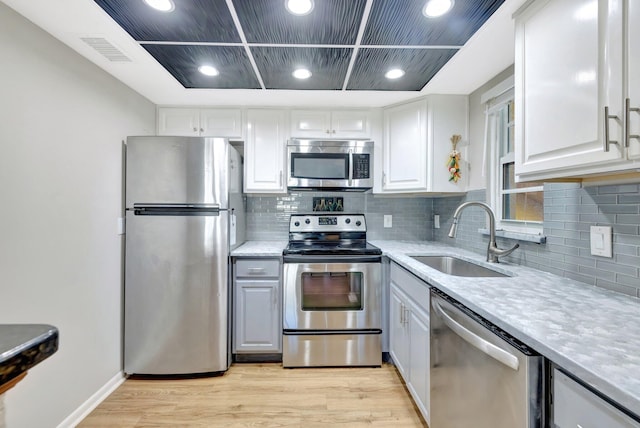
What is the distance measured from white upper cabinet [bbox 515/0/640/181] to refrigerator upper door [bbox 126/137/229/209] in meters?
1.97

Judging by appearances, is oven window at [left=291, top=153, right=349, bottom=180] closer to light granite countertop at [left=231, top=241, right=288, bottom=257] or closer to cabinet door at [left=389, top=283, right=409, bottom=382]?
light granite countertop at [left=231, top=241, right=288, bottom=257]

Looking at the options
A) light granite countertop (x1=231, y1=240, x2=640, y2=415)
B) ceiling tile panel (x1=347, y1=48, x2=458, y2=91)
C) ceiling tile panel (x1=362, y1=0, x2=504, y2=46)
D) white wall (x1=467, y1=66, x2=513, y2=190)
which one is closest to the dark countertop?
light granite countertop (x1=231, y1=240, x2=640, y2=415)

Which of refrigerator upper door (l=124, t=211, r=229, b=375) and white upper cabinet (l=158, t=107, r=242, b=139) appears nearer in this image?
refrigerator upper door (l=124, t=211, r=229, b=375)

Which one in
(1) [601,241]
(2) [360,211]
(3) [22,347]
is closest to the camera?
(3) [22,347]

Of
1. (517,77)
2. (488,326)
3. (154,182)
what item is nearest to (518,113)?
(517,77)

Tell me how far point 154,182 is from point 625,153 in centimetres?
248

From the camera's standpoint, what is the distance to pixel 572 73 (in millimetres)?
1037

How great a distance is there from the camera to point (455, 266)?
7.01 feet

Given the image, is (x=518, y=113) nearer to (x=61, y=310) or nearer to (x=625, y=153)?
(x=625, y=153)

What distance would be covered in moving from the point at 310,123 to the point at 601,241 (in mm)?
2139

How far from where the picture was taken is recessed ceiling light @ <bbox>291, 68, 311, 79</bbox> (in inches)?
77.5

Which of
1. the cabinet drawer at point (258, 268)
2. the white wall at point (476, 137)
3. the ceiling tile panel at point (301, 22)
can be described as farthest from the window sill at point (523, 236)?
the cabinet drawer at point (258, 268)

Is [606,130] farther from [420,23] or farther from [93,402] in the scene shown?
[93,402]

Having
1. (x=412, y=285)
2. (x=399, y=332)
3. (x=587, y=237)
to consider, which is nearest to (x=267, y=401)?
(x=399, y=332)
